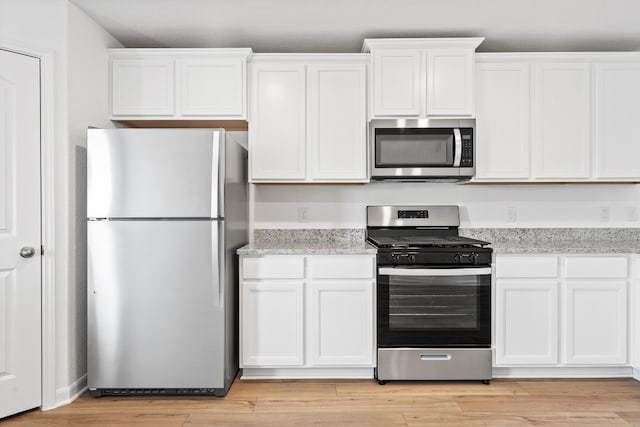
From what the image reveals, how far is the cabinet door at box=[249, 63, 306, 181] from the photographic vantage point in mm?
3033

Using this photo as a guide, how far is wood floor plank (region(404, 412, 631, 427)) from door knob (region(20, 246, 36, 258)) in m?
2.25

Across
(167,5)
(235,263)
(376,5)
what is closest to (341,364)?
(235,263)

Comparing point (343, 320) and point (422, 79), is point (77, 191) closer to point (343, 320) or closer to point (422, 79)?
point (343, 320)

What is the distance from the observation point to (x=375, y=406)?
246 centimetres

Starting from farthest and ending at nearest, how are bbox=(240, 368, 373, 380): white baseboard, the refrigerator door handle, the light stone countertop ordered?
the light stone countertop, bbox=(240, 368, 373, 380): white baseboard, the refrigerator door handle

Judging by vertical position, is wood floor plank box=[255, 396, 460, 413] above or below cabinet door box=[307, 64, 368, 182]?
below

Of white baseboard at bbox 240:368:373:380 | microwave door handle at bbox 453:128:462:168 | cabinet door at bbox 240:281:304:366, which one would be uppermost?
microwave door handle at bbox 453:128:462:168

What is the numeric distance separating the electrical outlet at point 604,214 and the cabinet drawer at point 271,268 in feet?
7.98

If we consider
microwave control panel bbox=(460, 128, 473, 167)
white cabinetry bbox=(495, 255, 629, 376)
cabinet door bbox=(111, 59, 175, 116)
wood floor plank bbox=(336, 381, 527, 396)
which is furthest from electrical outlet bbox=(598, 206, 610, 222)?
cabinet door bbox=(111, 59, 175, 116)

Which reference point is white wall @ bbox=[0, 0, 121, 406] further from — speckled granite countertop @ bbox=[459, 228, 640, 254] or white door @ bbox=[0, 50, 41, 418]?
speckled granite countertop @ bbox=[459, 228, 640, 254]

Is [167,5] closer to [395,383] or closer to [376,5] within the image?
[376,5]

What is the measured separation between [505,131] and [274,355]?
2.22 m

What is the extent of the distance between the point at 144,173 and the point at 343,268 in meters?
1.34

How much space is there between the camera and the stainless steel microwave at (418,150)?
9.75 feet
